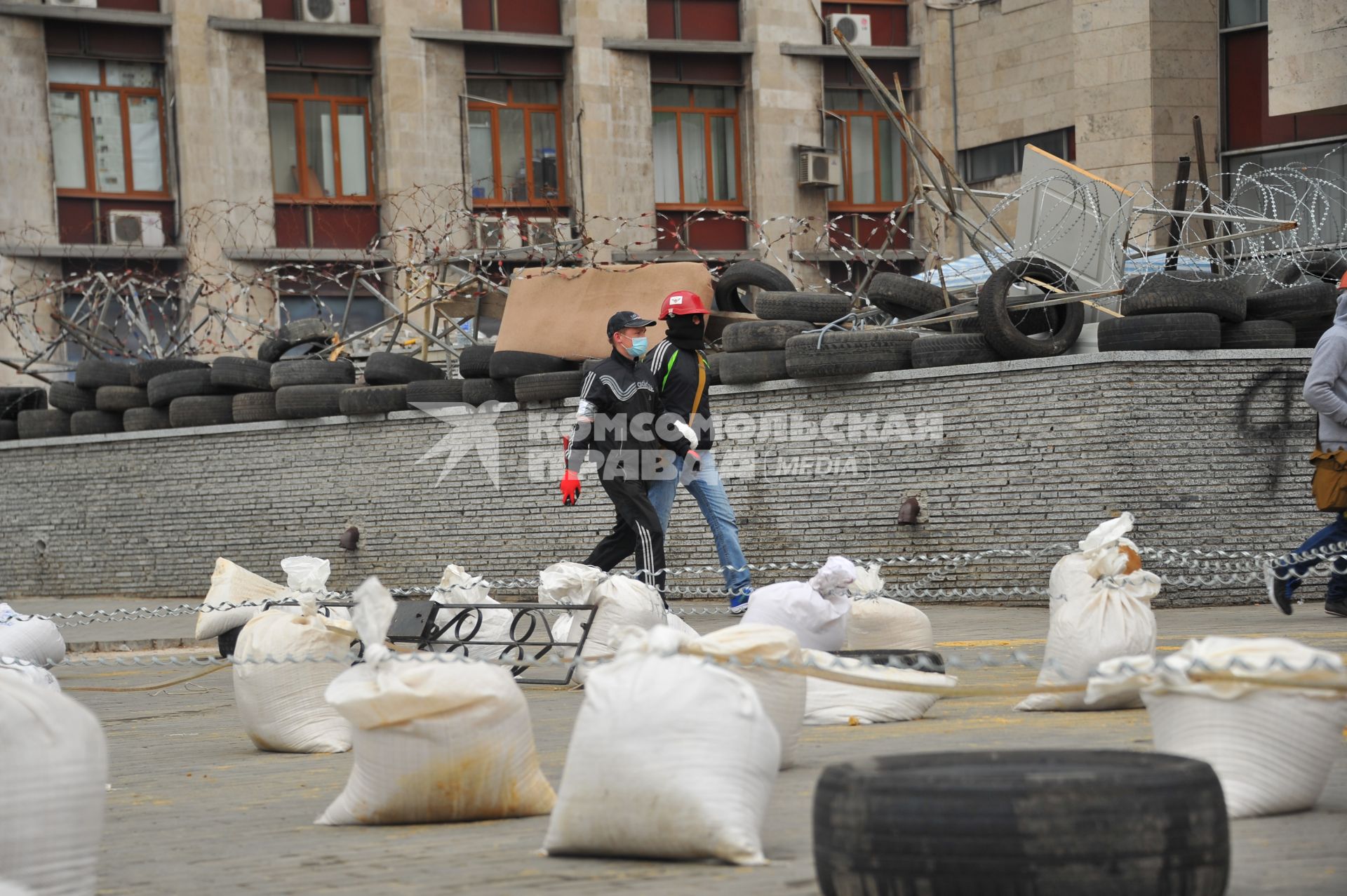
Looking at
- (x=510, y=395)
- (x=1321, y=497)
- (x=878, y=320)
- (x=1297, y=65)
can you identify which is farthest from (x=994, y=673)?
(x=1297, y=65)

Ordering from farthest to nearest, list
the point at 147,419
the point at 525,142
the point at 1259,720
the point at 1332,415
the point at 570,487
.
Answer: the point at 525,142 → the point at 147,419 → the point at 570,487 → the point at 1332,415 → the point at 1259,720

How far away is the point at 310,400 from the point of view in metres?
18.6

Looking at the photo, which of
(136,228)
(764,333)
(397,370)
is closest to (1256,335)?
(764,333)

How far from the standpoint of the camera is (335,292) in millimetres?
32375

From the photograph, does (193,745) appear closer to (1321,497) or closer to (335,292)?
(1321,497)

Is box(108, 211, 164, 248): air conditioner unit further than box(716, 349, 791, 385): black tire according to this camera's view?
Yes

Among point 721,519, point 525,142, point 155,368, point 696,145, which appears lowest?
point 721,519

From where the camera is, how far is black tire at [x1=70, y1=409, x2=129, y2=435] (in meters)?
20.7

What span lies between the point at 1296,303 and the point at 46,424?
14.6 metres

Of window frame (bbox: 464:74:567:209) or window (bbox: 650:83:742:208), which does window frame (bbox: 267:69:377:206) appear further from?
window (bbox: 650:83:742:208)

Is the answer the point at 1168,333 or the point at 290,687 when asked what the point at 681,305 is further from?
the point at 290,687

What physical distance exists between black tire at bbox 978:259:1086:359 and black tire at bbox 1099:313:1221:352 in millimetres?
564

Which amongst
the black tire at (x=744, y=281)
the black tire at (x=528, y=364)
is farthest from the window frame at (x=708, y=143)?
the black tire at (x=528, y=364)

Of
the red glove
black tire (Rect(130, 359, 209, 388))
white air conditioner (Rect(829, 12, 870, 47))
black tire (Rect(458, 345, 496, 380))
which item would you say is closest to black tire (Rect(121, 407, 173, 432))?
black tire (Rect(130, 359, 209, 388))
